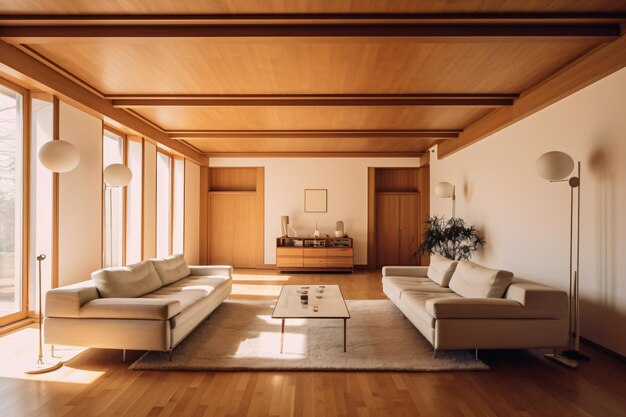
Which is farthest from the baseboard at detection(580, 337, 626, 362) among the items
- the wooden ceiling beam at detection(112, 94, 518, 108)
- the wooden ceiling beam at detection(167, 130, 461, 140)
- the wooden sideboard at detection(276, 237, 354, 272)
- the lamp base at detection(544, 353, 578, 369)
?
the wooden sideboard at detection(276, 237, 354, 272)

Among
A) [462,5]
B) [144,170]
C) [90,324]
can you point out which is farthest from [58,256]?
[462,5]

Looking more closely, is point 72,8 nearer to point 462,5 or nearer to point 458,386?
point 462,5

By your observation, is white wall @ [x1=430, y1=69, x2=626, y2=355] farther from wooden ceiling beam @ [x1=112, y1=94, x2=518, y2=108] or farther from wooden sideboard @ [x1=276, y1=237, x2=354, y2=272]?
wooden sideboard @ [x1=276, y1=237, x2=354, y2=272]

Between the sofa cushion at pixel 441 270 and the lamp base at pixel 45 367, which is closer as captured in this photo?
the lamp base at pixel 45 367

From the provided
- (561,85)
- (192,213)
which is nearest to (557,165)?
(561,85)

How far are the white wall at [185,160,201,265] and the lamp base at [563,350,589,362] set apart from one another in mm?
7291

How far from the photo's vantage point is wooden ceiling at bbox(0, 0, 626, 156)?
2.99 m

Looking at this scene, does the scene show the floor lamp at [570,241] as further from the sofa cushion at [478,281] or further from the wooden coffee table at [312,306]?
the wooden coffee table at [312,306]

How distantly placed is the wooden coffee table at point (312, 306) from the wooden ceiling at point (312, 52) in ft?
7.80

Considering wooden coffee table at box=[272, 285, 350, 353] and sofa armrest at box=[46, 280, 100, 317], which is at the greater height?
sofa armrest at box=[46, 280, 100, 317]

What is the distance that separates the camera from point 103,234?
5742mm

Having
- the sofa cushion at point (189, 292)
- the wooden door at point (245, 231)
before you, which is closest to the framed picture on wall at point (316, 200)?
the wooden door at point (245, 231)

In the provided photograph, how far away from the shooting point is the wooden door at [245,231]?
31.4ft

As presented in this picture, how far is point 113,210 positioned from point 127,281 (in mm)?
2485
